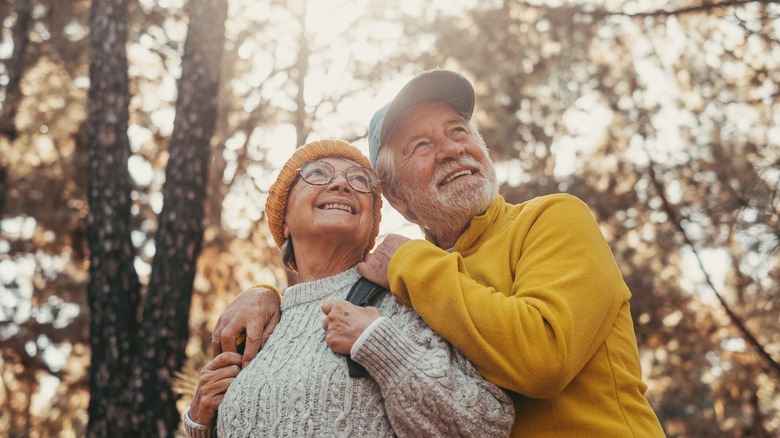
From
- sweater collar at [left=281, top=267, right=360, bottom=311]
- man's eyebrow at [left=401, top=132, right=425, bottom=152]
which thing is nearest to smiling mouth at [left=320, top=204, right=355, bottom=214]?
sweater collar at [left=281, top=267, right=360, bottom=311]

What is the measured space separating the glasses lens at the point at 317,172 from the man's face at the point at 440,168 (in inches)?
10.5

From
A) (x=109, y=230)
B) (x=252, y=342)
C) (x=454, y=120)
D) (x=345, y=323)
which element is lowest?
(x=109, y=230)

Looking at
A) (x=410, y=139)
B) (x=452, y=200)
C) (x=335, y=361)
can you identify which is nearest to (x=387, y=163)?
(x=410, y=139)

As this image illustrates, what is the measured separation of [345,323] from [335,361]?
0.12 metres

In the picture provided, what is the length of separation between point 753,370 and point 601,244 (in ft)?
29.8

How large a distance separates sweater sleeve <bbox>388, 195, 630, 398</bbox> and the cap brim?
67 cm

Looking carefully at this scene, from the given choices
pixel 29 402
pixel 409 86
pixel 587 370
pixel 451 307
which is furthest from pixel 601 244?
pixel 29 402

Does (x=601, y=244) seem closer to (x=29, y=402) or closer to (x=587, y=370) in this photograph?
(x=587, y=370)

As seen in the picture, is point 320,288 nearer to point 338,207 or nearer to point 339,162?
point 338,207

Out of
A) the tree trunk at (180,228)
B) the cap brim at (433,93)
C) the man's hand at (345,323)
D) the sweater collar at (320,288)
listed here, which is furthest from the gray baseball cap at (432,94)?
the tree trunk at (180,228)

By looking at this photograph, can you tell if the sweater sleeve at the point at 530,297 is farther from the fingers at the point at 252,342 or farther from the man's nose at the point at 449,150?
the fingers at the point at 252,342

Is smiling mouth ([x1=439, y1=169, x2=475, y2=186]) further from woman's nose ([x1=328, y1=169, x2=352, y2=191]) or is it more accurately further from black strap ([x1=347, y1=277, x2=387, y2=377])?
black strap ([x1=347, y1=277, x2=387, y2=377])

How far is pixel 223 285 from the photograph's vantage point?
995 cm

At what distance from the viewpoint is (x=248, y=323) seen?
2.39 meters
